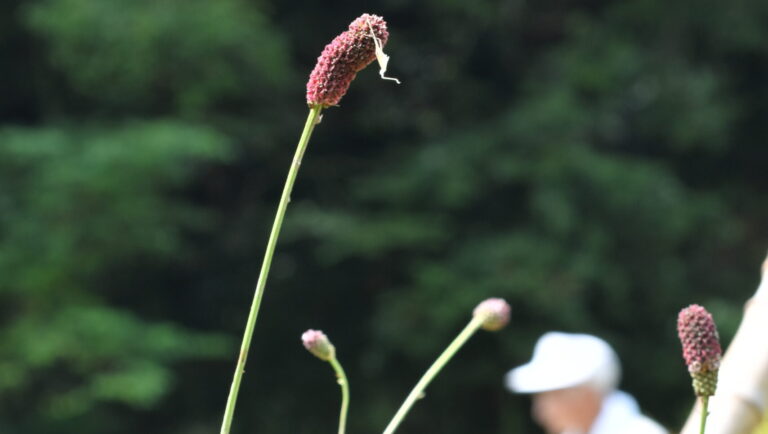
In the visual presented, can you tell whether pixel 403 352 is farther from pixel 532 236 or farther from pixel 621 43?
pixel 621 43

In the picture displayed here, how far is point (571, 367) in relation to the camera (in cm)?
249

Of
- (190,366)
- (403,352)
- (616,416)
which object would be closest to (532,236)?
(403,352)

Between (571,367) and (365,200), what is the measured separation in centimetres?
464

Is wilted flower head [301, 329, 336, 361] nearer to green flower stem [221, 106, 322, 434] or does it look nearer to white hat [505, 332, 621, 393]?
green flower stem [221, 106, 322, 434]

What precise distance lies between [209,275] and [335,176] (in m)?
1.07

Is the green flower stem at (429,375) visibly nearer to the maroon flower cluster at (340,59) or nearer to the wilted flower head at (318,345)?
the wilted flower head at (318,345)

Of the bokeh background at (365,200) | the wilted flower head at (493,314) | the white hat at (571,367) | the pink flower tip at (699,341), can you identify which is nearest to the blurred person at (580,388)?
the white hat at (571,367)

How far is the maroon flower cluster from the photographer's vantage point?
0.62 meters

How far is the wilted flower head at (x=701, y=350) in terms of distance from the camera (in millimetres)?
587

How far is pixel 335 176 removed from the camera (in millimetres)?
7695

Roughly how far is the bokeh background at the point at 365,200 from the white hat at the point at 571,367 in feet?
11.2

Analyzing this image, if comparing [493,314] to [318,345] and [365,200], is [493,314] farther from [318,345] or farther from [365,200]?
[365,200]

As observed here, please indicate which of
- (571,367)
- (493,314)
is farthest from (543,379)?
(493,314)

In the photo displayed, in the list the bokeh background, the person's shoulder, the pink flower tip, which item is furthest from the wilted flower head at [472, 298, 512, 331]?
the bokeh background
